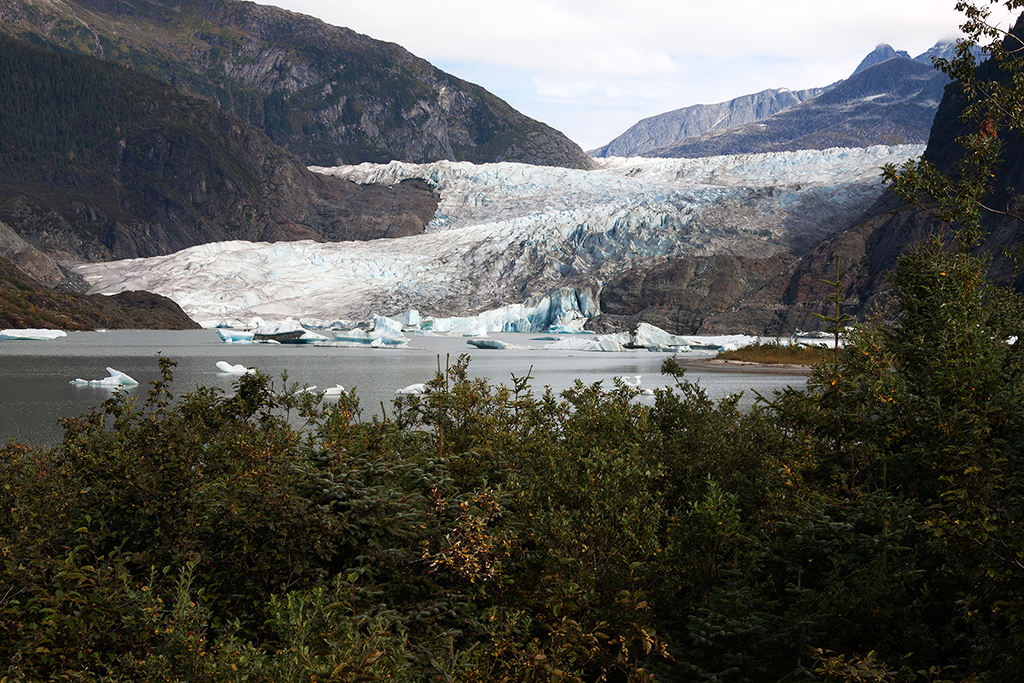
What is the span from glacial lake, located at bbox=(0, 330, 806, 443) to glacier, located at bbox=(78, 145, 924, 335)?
738 inches

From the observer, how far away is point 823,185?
74750mm

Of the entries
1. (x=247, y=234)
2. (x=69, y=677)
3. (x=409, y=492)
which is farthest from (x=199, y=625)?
(x=247, y=234)

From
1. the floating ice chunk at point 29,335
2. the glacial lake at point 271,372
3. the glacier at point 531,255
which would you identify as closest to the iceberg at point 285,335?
the glacial lake at point 271,372

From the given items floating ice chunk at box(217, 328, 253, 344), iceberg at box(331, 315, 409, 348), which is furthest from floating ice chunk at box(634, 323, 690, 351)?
floating ice chunk at box(217, 328, 253, 344)

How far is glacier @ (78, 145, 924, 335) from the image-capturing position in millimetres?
70500

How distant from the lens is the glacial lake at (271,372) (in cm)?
1916

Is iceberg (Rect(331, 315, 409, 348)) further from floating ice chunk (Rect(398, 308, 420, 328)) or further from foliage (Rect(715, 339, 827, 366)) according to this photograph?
foliage (Rect(715, 339, 827, 366))

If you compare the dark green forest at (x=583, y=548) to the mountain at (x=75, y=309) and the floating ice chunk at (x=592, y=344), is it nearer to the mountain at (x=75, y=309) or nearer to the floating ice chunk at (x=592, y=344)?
the floating ice chunk at (x=592, y=344)

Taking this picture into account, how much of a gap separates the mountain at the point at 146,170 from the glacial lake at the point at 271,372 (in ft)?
257

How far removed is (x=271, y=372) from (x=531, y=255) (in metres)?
46.0

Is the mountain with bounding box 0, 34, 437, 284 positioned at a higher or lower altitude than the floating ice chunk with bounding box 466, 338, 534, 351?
higher

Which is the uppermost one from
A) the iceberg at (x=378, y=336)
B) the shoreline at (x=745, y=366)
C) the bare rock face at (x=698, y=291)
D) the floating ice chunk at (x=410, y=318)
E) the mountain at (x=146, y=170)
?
the mountain at (x=146, y=170)

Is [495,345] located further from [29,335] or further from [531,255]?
[29,335]

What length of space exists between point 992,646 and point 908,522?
94 cm
